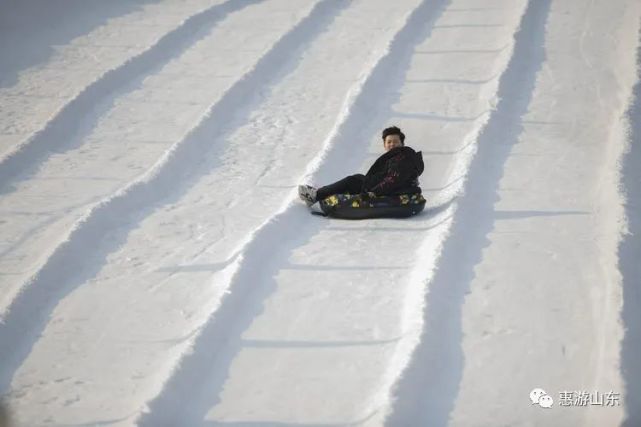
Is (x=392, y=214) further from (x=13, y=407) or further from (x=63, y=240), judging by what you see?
(x=13, y=407)

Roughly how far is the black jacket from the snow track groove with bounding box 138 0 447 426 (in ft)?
1.58

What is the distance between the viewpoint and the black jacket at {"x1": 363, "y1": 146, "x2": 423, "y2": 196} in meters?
5.29

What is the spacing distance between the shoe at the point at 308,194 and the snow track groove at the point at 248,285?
0.07 m

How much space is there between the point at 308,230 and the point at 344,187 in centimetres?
44

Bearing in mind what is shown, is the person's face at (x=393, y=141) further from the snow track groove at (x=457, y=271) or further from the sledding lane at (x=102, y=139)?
the sledding lane at (x=102, y=139)

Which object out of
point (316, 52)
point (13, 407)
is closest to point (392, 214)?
point (13, 407)

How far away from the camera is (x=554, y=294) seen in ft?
14.0

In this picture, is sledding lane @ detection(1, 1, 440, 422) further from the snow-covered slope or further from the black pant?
the black pant

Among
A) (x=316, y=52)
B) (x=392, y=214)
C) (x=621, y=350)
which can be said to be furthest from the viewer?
(x=316, y=52)

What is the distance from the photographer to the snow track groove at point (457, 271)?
348 cm

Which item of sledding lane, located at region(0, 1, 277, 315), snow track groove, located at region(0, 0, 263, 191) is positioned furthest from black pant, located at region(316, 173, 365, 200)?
snow track groove, located at region(0, 0, 263, 191)

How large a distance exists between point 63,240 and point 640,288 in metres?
3.36

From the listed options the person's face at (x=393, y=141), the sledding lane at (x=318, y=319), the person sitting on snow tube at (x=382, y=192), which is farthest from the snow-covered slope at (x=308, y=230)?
the person's face at (x=393, y=141)

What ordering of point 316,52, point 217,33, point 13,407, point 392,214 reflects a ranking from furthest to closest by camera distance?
point 217,33 → point 316,52 → point 392,214 → point 13,407
